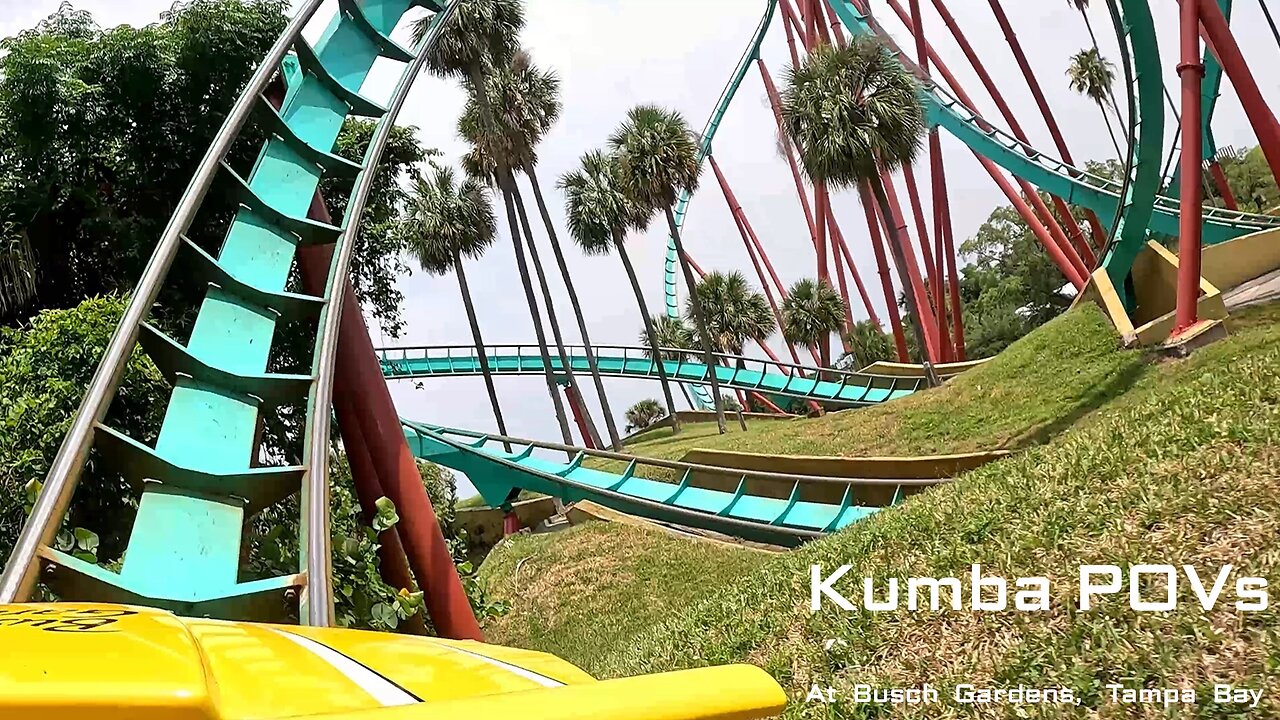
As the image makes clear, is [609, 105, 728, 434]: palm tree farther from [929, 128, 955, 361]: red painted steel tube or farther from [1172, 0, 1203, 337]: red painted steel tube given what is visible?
[1172, 0, 1203, 337]: red painted steel tube

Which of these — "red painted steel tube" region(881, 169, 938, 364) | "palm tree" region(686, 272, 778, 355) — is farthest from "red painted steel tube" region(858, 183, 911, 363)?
"palm tree" region(686, 272, 778, 355)

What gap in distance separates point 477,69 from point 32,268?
13.3 meters

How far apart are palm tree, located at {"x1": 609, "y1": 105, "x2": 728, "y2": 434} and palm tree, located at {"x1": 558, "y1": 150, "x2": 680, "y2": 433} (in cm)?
111

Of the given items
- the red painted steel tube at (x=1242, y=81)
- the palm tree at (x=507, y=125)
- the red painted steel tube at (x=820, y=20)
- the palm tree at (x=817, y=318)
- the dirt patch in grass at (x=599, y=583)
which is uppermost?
the red painted steel tube at (x=820, y=20)

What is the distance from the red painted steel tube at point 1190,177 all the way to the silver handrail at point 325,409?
9966 mm

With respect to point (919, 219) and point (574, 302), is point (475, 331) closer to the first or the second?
point (574, 302)

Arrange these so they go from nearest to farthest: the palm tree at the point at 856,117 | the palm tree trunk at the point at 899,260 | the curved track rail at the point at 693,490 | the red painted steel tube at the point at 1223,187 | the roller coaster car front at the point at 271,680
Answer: the roller coaster car front at the point at 271,680 < the curved track rail at the point at 693,490 < the palm tree at the point at 856,117 < the palm tree trunk at the point at 899,260 < the red painted steel tube at the point at 1223,187

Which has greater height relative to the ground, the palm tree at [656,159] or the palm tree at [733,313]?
the palm tree at [656,159]

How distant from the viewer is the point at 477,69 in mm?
20328

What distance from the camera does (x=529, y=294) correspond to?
23672 mm

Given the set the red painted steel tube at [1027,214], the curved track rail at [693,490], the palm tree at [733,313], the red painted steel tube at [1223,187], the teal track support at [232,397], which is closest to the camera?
the teal track support at [232,397]

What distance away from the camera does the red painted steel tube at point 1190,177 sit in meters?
11.2

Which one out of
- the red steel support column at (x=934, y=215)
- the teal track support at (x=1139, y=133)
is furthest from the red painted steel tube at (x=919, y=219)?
→ the teal track support at (x=1139, y=133)

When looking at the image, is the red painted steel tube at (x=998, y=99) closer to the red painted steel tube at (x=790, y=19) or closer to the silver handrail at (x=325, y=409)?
the red painted steel tube at (x=790, y=19)
